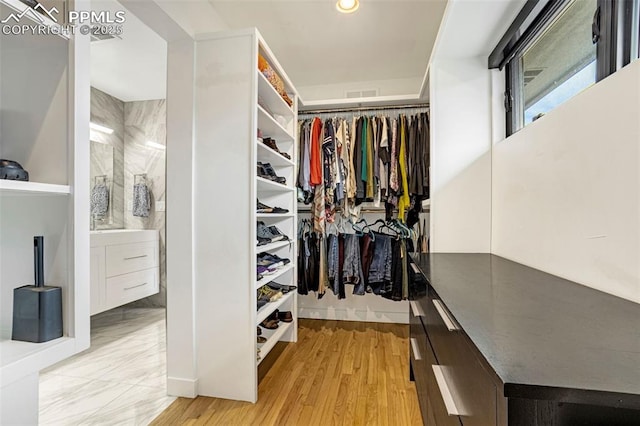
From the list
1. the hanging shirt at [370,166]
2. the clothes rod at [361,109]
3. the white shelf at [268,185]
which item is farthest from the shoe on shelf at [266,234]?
the clothes rod at [361,109]

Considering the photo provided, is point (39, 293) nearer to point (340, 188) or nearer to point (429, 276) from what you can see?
point (429, 276)

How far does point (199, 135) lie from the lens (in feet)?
5.91

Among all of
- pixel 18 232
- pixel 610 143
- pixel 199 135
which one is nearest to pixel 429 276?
pixel 610 143

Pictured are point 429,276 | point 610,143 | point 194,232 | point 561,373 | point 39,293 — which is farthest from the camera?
point 194,232

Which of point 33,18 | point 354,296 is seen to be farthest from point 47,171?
point 354,296

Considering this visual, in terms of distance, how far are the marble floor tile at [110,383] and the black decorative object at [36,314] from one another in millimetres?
1231

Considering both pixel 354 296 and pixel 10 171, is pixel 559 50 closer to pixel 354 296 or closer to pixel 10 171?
pixel 10 171

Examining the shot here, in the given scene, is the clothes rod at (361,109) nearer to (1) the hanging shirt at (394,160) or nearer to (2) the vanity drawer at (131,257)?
(1) the hanging shirt at (394,160)

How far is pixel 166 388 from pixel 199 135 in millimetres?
1533

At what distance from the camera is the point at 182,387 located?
1771 mm

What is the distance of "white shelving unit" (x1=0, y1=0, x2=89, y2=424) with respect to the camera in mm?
709

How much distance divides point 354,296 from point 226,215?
5.99 ft

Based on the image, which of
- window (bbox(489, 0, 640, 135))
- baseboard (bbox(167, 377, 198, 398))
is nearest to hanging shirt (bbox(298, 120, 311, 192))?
window (bbox(489, 0, 640, 135))

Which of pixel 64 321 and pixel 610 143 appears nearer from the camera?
pixel 64 321
